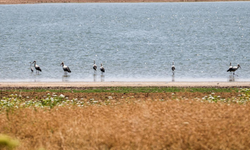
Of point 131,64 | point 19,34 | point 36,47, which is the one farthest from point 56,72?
point 19,34

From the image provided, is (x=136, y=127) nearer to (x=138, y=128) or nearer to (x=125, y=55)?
(x=138, y=128)

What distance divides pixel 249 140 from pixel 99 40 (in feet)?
186

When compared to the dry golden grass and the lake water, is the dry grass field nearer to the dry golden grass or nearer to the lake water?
the dry golden grass

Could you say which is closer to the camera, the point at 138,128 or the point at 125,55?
the point at 138,128

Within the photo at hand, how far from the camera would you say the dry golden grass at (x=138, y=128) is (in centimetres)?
929

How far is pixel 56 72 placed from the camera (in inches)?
1467

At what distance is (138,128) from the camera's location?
32.1 ft

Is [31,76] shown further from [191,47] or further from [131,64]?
[191,47]

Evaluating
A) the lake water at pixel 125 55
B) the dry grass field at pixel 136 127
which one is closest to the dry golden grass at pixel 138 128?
the dry grass field at pixel 136 127

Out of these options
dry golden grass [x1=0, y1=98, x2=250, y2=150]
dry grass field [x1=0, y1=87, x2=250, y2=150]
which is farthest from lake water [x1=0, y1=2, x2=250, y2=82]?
dry golden grass [x1=0, y1=98, x2=250, y2=150]

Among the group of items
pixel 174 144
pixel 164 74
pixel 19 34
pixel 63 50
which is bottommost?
pixel 174 144

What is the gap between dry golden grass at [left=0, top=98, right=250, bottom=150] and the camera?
9.29 m

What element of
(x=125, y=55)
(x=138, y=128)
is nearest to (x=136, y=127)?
(x=138, y=128)

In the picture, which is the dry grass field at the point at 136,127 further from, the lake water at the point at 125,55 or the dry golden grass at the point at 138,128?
the lake water at the point at 125,55
